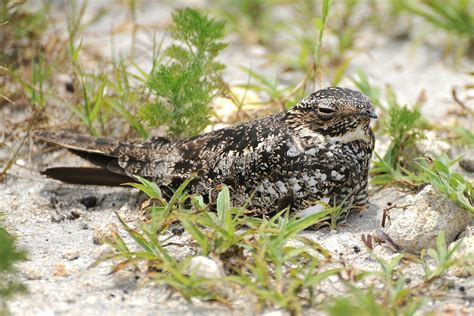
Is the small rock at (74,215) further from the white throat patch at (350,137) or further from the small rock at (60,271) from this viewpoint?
the white throat patch at (350,137)

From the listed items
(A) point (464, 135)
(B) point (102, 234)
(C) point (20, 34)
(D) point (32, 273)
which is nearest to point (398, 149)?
(A) point (464, 135)

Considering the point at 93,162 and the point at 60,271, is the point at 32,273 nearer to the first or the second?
the point at 60,271

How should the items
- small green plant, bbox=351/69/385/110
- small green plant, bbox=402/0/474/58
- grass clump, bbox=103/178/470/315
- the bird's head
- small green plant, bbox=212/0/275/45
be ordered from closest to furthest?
1. grass clump, bbox=103/178/470/315
2. the bird's head
3. small green plant, bbox=351/69/385/110
4. small green plant, bbox=402/0/474/58
5. small green plant, bbox=212/0/275/45

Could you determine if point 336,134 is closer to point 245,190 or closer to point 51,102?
point 245,190

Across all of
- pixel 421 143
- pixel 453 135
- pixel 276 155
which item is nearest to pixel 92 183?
pixel 276 155

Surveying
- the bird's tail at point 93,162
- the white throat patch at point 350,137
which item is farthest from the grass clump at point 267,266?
the bird's tail at point 93,162

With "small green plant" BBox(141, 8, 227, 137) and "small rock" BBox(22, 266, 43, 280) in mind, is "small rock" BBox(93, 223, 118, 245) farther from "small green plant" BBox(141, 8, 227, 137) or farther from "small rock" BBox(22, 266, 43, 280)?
"small green plant" BBox(141, 8, 227, 137)

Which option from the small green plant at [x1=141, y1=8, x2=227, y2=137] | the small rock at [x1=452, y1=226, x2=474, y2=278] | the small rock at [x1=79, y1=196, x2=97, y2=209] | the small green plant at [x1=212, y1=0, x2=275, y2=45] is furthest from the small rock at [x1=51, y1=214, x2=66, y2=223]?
the small green plant at [x1=212, y1=0, x2=275, y2=45]
